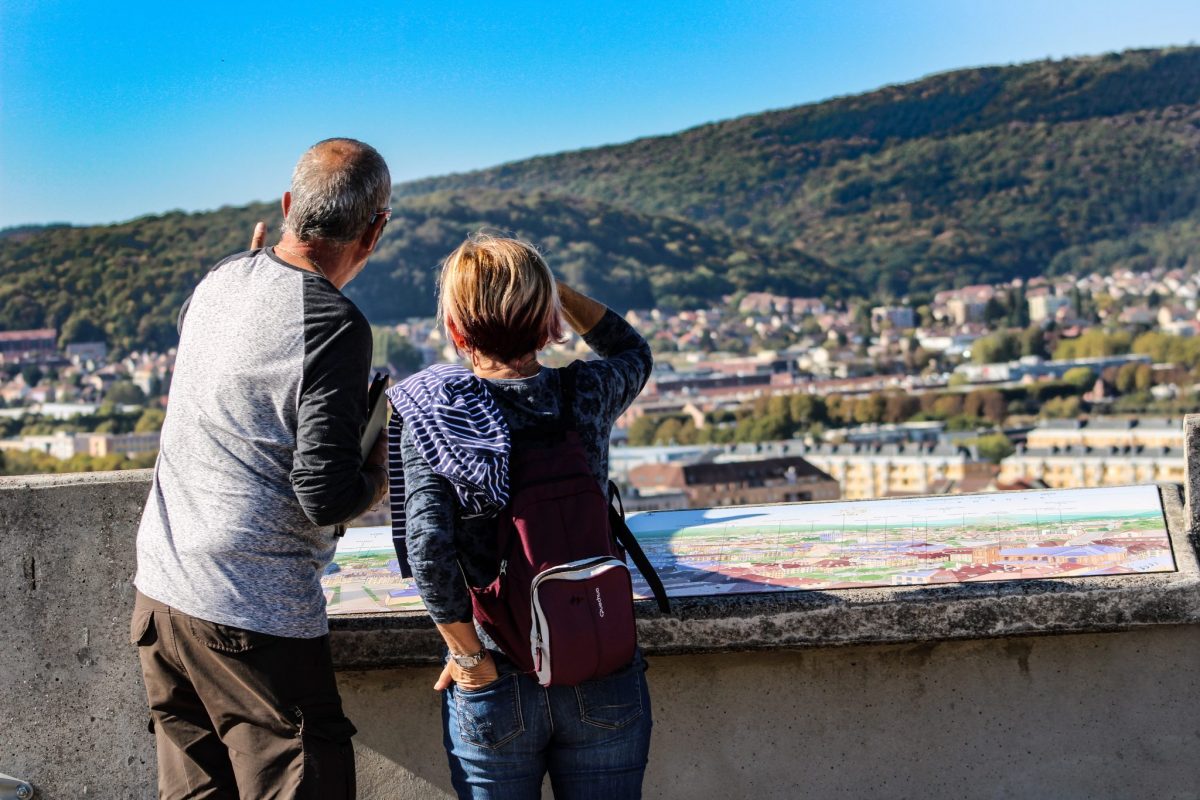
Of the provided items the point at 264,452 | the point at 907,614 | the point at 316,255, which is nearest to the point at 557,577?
the point at 264,452

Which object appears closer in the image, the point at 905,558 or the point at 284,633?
the point at 284,633

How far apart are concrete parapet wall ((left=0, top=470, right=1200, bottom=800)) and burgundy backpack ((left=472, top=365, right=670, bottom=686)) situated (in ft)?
1.80

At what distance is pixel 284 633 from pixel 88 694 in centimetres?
72

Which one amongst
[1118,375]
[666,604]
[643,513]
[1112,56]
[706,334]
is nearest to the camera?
[666,604]

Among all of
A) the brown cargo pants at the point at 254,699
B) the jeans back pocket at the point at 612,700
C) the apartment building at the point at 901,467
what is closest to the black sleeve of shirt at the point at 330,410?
the brown cargo pants at the point at 254,699

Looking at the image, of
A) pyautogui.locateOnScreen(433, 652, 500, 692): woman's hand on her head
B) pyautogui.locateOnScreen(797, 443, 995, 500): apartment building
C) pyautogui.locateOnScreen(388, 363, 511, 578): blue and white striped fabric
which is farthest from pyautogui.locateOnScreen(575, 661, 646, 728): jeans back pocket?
pyautogui.locateOnScreen(797, 443, 995, 500): apartment building

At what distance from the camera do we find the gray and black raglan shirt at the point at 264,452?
6.39 ft

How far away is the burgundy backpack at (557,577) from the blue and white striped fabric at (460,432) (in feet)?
0.11

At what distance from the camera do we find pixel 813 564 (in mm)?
2586

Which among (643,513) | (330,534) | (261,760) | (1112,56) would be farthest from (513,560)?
(1112,56)

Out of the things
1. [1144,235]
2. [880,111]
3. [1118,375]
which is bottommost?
[1118,375]

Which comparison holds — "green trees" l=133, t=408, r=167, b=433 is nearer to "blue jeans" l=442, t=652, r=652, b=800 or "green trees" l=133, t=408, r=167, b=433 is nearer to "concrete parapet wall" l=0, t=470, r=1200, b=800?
"concrete parapet wall" l=0, t=470, r=1200, b=800

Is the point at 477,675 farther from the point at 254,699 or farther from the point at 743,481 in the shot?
the point at 743,481

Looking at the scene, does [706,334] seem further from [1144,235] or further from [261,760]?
[261,760]
